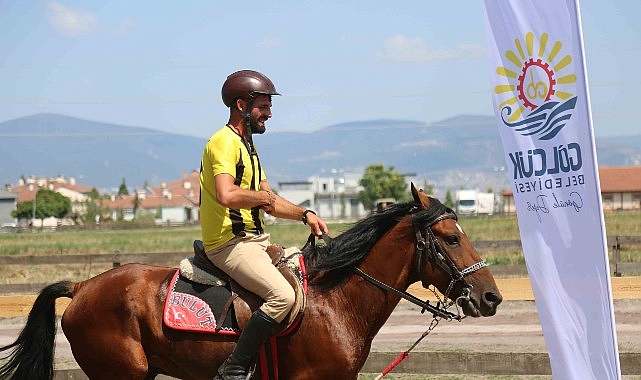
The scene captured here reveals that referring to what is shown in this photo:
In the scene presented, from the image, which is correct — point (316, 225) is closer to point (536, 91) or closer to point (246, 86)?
point (246, 86)

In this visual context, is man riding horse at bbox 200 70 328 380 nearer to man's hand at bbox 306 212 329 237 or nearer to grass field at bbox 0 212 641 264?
man's hand at bbox 306 212 329 237

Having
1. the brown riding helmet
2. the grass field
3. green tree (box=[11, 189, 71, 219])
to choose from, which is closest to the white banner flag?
the brown riding helmet

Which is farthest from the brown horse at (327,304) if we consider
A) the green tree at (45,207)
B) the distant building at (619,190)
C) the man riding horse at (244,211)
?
the green tree at (45,207)

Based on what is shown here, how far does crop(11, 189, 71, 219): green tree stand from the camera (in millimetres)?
135375

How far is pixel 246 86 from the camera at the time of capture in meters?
6.53

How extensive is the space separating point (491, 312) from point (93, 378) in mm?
2760

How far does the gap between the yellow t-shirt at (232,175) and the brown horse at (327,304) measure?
0.55 meters

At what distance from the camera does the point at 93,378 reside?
6.88 m

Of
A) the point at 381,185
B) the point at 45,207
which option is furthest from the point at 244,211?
the point at 381,185

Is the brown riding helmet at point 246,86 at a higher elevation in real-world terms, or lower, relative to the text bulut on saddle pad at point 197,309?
higher

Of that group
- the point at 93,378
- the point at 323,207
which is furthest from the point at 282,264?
the point at 323,207

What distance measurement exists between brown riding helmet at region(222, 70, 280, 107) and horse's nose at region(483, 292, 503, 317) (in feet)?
6.27

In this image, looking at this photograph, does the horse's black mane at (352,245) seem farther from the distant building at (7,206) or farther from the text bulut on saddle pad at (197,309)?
the distant building at (7,206)

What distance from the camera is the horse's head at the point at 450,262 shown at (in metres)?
6.38
